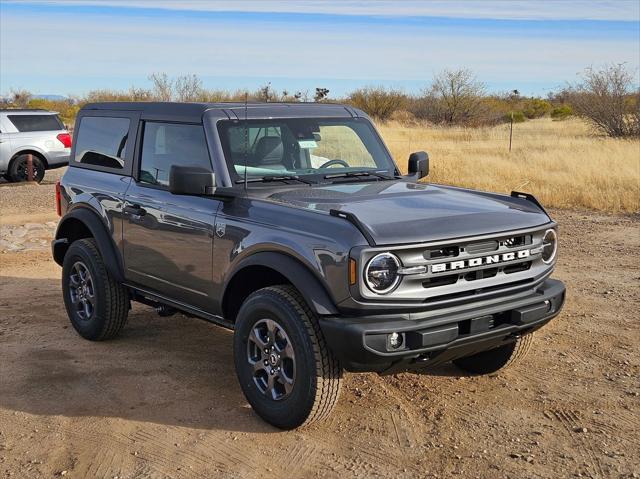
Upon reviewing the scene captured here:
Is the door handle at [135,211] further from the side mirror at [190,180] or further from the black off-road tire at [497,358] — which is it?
the black off-road tire at [497,358]

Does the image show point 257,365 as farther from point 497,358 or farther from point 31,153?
point 31,153

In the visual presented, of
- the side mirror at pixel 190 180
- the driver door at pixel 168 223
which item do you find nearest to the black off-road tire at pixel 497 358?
the driver door at pixel 168 223

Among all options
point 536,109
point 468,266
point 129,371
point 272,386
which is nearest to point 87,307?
point 129,371

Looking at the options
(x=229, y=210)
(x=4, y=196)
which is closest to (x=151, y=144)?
(x=229, y=210)

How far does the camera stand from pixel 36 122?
58.7 feet

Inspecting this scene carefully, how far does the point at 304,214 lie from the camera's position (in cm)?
432

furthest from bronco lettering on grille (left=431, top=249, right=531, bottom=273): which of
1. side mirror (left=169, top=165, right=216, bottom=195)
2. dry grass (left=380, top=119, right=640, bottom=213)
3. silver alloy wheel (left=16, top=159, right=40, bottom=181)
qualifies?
silver alloy wheel (left=16, top=159, right=40, bottom=181)

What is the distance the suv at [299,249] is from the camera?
403 cm

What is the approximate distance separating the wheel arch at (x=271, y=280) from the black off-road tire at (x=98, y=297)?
1446 millimetres

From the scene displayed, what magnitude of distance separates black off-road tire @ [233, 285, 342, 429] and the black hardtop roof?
1428mm

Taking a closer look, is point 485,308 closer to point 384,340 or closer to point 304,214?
point 384,340

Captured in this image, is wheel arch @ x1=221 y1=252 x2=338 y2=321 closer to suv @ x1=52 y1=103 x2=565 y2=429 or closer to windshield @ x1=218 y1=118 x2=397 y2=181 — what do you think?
suv @ x1=52 y1=103 x2=565 y2=429

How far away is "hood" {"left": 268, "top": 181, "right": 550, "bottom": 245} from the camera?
4.09 m

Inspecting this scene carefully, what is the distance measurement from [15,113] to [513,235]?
1574cm
